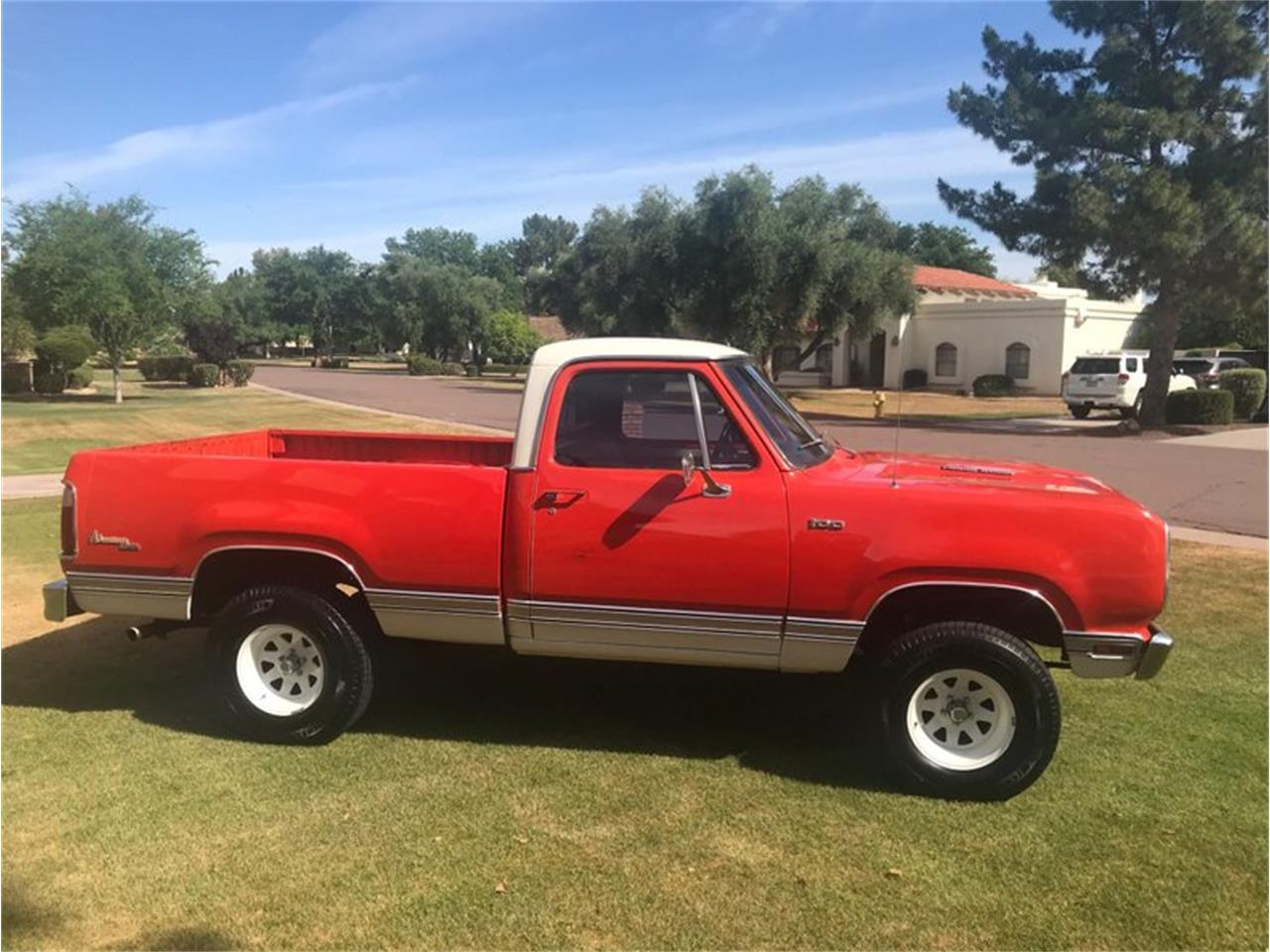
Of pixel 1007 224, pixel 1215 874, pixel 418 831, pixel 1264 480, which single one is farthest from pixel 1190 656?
pixel 1007 224

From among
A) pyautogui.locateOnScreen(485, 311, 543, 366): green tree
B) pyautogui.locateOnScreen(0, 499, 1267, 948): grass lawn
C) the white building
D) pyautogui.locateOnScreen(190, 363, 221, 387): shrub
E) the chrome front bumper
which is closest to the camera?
pyautogui.locateOnScreen(0, 499, 1267, 948): grass lawn

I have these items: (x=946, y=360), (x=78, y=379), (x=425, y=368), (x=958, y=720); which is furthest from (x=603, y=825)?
(x=425, y=368)

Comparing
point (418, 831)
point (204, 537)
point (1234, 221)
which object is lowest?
point (418, 831)

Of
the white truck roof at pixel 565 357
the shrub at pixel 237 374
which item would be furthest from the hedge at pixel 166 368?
the white truck roof at pixel 565 357

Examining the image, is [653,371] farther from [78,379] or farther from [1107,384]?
[78,379]

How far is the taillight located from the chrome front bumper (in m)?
4.65

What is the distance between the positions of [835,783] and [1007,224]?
974 inches

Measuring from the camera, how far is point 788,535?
432 centimetres

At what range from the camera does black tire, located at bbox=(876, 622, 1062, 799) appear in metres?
4.23

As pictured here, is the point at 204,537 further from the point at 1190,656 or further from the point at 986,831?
the point at 1190,656

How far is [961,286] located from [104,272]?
3754cm

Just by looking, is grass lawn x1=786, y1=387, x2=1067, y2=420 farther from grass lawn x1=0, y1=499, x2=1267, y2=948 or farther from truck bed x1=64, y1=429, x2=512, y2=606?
truck bed x1=64, y1=429, x2=512, y2=606

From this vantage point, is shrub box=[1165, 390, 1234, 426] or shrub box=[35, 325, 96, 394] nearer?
shrub box=[1165, 390, 1234, 426]

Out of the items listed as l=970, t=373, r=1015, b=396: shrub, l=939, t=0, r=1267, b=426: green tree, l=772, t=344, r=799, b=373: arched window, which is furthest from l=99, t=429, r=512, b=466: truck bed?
l=772, t=344, r=799, b=373: arched window
